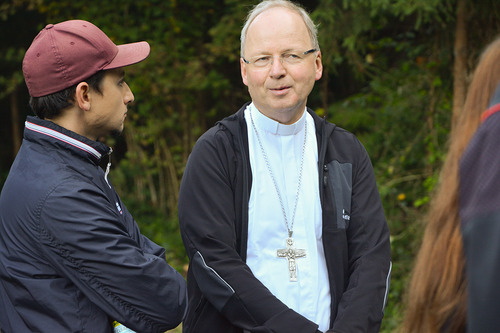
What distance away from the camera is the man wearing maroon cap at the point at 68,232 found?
2137 millimetres

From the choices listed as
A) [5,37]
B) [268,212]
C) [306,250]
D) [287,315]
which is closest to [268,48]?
[268,212]

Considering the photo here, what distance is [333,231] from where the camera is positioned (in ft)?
8.66

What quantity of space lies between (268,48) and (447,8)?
11.8ft

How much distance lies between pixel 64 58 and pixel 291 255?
120cm

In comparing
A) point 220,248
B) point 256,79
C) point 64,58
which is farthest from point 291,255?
point 64,58

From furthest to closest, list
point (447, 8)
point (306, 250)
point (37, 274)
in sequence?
1. point (447, 8)
2. point (306, 250)
3. point (37, 274)

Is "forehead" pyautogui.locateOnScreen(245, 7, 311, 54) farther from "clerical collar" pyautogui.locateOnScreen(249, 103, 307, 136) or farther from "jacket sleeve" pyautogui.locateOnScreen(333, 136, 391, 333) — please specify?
"jacket sleeve" pyautogui.locateOnScreen(333, 136, 391, 333)

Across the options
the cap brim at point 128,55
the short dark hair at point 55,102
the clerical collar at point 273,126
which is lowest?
the clerical collar at point 273,126

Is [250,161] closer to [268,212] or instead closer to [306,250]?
[268,212]

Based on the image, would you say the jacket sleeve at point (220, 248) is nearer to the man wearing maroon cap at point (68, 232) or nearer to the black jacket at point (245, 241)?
the black jacket at point (245, 241)

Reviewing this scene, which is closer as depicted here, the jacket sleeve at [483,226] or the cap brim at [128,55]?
the jacket sleeve at [483,226]

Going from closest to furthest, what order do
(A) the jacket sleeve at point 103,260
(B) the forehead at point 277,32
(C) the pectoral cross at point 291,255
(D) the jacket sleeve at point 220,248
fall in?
(A) the jacket sleeve at point 103,260, (D) the jacket sleeve at point 220,248, (C) the pectoral cross at point 291,255, (B) the forehead at point 277,32

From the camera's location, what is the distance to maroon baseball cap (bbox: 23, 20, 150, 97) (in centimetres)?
235

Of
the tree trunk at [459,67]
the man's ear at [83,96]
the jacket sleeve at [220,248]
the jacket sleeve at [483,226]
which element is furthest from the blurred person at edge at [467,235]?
the tree trunk at [459,67]
